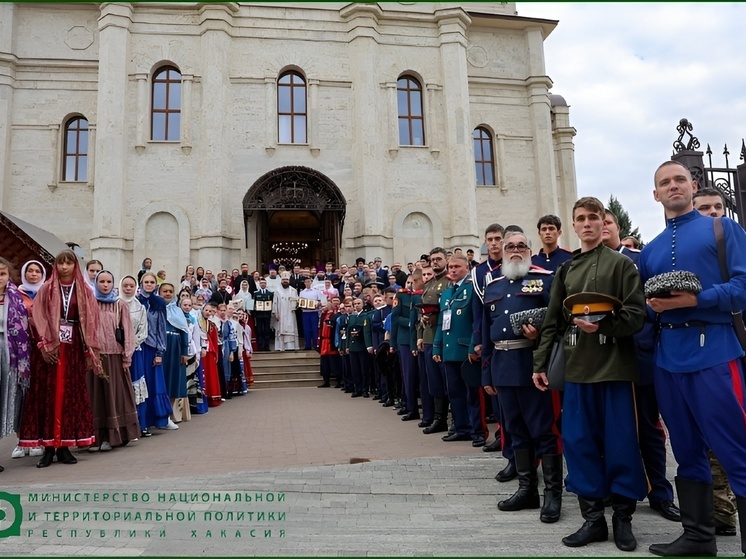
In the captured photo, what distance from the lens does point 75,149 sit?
22766 millimetres

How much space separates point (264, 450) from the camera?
6801 millimetres

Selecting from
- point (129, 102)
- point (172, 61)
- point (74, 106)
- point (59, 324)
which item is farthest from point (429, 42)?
point (59, 324)

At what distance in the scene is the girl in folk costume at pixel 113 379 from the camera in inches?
284

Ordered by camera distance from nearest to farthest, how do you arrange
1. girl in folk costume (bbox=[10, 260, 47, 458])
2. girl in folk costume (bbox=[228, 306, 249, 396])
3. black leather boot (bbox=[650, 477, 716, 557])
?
1. black leather boot (bbox=[650, 477, 716, 557])
2. girl in folk costume (bbox=[10, 260, 47, 458])
3. girl in folk costume (bbox=[228, 306, 249, 396])

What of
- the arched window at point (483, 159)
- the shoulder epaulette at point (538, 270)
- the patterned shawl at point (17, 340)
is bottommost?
the patterned shawl at point (17, 340)

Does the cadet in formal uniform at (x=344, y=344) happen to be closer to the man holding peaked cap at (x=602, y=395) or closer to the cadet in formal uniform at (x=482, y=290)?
the cadet in formal uniform at (x=482, y=290)

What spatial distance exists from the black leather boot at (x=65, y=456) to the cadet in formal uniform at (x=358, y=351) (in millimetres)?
6477

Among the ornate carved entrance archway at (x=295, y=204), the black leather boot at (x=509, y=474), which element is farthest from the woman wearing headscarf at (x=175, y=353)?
the ornate carved entrance archway at (x=295, y=204)

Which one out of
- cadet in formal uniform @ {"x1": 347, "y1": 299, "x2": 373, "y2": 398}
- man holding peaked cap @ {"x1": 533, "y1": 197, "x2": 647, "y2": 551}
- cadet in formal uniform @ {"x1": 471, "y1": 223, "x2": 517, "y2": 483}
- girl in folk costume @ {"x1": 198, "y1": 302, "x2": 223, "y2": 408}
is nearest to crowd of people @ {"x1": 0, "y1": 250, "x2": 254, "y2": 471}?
girl in folk costume @ {"x1": 198, "y1": 302, "x2": 223, "y2": 408}

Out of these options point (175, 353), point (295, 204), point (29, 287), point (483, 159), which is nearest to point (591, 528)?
Result: point (29, 287)

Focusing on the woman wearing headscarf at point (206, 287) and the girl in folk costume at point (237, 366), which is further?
the woman wearing headscarf at point (206, 287)

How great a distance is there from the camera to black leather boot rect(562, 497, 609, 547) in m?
3.59

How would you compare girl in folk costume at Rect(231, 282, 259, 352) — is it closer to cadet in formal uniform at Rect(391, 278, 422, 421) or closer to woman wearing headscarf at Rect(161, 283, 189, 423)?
woman wearing headscarf at Rect(161, 283, 189, 423)

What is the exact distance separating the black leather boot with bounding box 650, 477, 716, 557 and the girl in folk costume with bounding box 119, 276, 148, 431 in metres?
6.74
